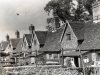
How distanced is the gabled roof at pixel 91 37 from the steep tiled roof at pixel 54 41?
6.59 m

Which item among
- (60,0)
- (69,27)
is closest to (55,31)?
(69,27)

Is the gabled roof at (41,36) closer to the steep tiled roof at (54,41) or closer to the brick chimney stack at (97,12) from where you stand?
the steep tiled roof at (54,41)

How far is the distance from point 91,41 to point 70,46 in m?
5.71

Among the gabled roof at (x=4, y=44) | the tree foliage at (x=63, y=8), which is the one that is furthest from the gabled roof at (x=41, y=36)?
the gabled roof at (x=4, y=44)

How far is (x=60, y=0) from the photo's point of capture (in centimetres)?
6619

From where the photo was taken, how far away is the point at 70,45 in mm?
43281

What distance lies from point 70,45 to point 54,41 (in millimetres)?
6574

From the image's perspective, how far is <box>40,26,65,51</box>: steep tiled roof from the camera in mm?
47250

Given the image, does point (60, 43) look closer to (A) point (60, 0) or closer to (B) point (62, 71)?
(B) point (62, 71)

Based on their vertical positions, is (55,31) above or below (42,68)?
above

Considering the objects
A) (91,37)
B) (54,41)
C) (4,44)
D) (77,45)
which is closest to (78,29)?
(77,45)

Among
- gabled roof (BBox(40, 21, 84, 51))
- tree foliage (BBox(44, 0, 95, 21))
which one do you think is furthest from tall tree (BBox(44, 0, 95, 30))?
gabled roof (BBox(40, 21, 84, 51))

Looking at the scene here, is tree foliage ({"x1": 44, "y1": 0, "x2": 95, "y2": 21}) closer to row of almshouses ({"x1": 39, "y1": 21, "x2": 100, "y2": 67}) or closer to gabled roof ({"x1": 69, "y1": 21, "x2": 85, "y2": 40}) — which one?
row of almshouses ({"x1": 39, "y1": 21, "x2": 100, "y2": 67})

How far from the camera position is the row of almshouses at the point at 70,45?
120ft
